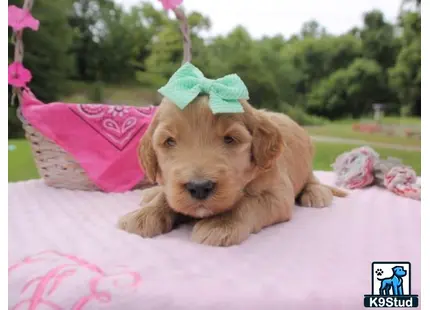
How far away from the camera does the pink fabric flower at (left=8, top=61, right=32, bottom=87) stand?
203cm

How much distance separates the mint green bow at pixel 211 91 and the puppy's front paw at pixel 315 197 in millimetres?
641

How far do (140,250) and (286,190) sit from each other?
1.90 ft

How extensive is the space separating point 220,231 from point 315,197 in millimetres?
680

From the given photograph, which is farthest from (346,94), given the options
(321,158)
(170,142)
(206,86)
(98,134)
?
(170,142)

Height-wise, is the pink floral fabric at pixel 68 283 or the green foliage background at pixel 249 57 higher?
the green foliage background at pixel 249 57

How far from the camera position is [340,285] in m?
1.02

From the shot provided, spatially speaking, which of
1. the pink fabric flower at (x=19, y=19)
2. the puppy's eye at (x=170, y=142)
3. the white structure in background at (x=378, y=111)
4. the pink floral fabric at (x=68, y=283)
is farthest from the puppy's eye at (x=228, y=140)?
the white structure in background at (x=378, y=111)

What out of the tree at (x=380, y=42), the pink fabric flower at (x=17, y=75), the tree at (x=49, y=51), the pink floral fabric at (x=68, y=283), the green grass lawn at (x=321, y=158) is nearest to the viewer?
the pink floral fabric at (x=68, y=283)

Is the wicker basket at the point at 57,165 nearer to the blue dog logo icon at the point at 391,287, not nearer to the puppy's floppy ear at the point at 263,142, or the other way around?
the puppy's floppy ear at the point at 263,142

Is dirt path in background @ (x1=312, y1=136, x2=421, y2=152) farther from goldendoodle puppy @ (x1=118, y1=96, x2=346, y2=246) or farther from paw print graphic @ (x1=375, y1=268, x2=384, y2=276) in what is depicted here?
paw print graphic @ (x1=375, y1=268, x2=384, y2=276)

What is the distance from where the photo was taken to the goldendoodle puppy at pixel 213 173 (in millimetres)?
1206

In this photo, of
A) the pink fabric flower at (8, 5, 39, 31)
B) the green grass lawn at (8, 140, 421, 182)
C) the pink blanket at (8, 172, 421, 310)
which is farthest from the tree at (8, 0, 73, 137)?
the pink blanket at (8, 172, 421, 310)

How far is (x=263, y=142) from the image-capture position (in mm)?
1369

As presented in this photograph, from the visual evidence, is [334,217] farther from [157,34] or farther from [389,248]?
[157,34]
